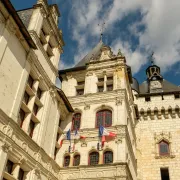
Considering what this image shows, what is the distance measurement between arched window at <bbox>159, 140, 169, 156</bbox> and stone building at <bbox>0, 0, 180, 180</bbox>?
0.35 ft

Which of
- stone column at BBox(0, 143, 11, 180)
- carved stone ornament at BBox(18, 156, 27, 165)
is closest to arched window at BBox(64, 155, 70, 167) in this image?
carved stone ornament at BBox(18, 156, 27, 165)

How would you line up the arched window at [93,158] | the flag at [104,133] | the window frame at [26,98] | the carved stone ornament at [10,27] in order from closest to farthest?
the carved stone ornament at [10,27] < the window frame at [26,98] < the arched window at [93,158] < the flag at [104,133]

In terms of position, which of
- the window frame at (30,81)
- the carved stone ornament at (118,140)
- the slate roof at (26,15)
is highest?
the slate roof at (26,15)

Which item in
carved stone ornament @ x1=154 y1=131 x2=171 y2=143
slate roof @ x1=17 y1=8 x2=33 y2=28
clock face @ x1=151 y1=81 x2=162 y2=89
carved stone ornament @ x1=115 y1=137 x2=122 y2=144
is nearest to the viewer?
slate roof @ x1=17 y1=8 x2=33 y2=28

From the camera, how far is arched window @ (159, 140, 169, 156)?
94.3 feet

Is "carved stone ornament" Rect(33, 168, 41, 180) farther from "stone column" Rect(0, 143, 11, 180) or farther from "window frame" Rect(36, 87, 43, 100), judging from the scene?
"window frame" Rect(36, 87, 43, 100)

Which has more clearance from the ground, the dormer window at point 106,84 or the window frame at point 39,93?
the dormer window at point 106,84

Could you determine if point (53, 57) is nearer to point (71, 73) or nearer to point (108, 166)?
point (71, 73)

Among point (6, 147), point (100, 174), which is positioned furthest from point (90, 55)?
point (6, 147)

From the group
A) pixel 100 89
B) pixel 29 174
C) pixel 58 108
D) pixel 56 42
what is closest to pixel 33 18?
pixel 56 42

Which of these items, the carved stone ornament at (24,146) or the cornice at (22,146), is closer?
the cornice at (22,146)

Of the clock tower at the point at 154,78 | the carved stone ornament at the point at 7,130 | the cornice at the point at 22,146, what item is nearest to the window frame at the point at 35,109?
the cornice at the point at 22,146

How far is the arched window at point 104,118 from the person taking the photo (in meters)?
23.1

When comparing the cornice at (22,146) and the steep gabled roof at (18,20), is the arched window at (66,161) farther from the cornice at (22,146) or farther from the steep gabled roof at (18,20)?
the steep gabled roof at (18,20)
